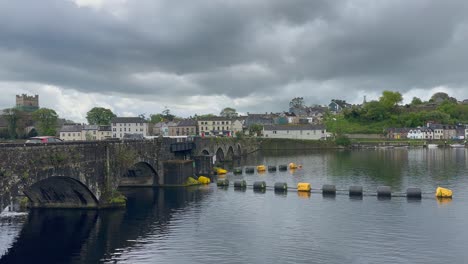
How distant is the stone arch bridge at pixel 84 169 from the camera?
38.4 meters

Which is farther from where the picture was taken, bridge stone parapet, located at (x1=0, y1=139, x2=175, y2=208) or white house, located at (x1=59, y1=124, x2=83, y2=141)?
white house, located at (x1=59, y1=124, x2=83, y2=141)

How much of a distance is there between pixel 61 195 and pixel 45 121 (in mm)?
96908

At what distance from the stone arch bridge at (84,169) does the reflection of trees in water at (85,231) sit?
91.4 inches

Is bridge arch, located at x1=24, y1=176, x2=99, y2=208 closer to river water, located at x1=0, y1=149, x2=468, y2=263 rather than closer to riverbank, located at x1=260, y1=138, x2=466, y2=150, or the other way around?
river water, located at x1=0, y1=149, x2=468, y2=263

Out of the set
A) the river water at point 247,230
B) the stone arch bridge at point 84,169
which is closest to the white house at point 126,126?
the stone arch bridge at point 84,169

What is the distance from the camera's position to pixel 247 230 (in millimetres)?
44719

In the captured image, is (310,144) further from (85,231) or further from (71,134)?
(85,231)

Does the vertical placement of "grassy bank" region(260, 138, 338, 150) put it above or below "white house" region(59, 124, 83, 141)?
below

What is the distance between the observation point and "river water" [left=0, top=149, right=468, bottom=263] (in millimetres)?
36500

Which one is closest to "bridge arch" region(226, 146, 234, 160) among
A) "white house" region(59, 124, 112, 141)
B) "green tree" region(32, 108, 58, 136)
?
"white house" region(59, 124, 112, 141)

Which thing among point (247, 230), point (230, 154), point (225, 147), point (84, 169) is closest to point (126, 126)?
point (230, 154)

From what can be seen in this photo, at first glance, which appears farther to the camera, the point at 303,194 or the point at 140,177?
the point at 140,177

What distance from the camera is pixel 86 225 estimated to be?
4731cm

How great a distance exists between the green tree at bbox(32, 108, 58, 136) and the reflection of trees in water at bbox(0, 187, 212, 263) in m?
87.4
